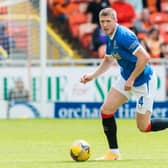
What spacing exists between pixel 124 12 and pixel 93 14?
0.95m

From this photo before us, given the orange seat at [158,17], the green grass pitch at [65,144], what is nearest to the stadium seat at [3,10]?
the orange seat at [158,17]

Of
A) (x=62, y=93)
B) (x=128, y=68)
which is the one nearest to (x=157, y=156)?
(x=128, y=68)

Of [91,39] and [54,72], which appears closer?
[54,72]

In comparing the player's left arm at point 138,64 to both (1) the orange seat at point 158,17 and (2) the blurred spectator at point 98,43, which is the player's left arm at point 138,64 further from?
(1) the orange seat at point 158,17

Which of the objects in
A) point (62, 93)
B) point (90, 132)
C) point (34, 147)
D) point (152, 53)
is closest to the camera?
point (34, 147)

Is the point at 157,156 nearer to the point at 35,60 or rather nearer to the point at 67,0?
the point at 35,60

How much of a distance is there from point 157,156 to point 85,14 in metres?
15.3

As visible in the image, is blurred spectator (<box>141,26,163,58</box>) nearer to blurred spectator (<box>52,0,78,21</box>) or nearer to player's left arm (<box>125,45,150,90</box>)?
blurred spectator (<box>52,0,78,21</box>)

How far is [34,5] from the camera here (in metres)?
23.5

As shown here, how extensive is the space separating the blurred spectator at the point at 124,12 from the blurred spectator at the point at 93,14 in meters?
0.33

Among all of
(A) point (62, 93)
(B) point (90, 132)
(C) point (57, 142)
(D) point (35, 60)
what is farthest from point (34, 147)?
(D) point (35, 60)

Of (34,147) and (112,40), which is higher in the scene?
(112,40)

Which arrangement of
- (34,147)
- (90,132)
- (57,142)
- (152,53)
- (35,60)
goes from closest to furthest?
(34,147), (57,142), (90,132), (35,60), (152,53)

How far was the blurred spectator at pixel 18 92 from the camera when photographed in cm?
2141
